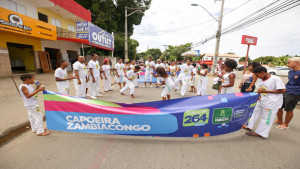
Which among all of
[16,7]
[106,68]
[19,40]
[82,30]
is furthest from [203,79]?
[16,7]

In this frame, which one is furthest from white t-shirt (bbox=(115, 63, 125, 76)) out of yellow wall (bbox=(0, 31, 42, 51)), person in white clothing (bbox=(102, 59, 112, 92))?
yellow wall (bbox=(0, 31, 42, 51))

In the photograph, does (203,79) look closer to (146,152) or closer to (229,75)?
(229,75)

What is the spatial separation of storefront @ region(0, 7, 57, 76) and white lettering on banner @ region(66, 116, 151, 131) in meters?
10.6

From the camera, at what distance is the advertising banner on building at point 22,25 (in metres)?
8.66

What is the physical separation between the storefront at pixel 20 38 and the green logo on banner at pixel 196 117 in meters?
12.5

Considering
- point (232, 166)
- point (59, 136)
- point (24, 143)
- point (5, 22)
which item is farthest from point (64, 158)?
point (5, 22)

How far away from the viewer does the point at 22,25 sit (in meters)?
9.74

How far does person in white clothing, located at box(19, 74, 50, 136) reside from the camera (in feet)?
8.59

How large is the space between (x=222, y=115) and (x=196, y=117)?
582 millimetres

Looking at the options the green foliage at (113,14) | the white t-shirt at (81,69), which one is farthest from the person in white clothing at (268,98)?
the green foliage at (113,14)

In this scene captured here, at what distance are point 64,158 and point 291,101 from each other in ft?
16.8

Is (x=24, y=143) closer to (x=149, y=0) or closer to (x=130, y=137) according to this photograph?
(x=130, y=137)

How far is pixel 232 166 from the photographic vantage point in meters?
2.13

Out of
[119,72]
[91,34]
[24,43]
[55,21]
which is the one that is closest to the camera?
[119,72]
